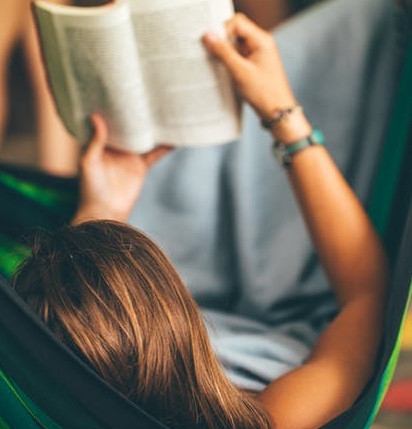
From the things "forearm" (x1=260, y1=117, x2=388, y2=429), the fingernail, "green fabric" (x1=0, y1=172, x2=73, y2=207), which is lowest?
"forearm" (x1=260, y1=117, x2=388, y2=429)

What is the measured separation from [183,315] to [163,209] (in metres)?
0.52

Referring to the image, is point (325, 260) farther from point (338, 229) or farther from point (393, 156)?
point (393, 156)

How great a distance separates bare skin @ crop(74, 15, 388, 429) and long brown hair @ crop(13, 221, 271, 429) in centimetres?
9

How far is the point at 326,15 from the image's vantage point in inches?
43.2

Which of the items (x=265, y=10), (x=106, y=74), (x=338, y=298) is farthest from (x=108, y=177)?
(x=265, y=10)

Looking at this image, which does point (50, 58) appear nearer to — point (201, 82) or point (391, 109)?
point (201, 82)

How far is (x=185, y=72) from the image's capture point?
2.95 feet

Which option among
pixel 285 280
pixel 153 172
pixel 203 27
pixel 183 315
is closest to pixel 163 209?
pixel 153 172

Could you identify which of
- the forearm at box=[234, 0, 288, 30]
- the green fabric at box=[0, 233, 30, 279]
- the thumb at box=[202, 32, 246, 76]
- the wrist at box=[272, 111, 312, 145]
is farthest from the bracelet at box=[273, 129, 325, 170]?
the forearm at box=[234, 0, 288, 30]

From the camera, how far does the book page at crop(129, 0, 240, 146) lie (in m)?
0.85

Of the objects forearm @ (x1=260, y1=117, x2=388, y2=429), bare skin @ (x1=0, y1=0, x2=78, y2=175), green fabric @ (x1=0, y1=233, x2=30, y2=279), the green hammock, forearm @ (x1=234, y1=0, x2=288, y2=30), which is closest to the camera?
the green hammock

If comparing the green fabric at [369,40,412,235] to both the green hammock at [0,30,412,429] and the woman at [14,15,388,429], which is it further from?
the woman at [14,15,388,429]

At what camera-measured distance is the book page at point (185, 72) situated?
2.79 feet

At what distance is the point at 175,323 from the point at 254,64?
1.31ft
